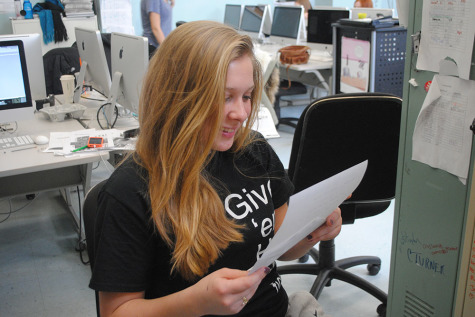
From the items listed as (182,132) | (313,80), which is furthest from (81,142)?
(313,80)

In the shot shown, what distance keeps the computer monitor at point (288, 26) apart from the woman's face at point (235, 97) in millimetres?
4060

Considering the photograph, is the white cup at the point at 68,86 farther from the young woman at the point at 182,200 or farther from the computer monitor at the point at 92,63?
the young woman at the point at 182,200

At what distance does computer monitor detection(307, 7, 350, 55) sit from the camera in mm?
4438

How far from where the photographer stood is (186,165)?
3.35 ft

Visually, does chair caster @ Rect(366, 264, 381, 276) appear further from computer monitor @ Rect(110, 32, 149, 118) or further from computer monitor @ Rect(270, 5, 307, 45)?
computer monitor @ Rect(270, 5, 307, 45)

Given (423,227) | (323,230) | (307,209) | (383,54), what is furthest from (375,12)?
(307,209)

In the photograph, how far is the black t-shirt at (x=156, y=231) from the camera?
0.94 meters

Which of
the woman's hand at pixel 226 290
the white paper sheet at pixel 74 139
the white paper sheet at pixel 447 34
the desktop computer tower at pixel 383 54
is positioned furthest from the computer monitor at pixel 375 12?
the woman's hand at pixel 226 290

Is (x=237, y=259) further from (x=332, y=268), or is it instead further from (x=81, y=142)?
(x=81, y=142)

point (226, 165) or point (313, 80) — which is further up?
point (226, 165)

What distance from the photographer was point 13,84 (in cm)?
241

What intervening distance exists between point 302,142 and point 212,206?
88cm

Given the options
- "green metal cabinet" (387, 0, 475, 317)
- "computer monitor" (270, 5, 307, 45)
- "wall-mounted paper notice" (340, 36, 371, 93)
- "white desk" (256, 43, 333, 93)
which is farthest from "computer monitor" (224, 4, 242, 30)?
"green metal cabinet" (387, 0, 475, 317)

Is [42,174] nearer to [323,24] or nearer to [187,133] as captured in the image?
[187,133]
